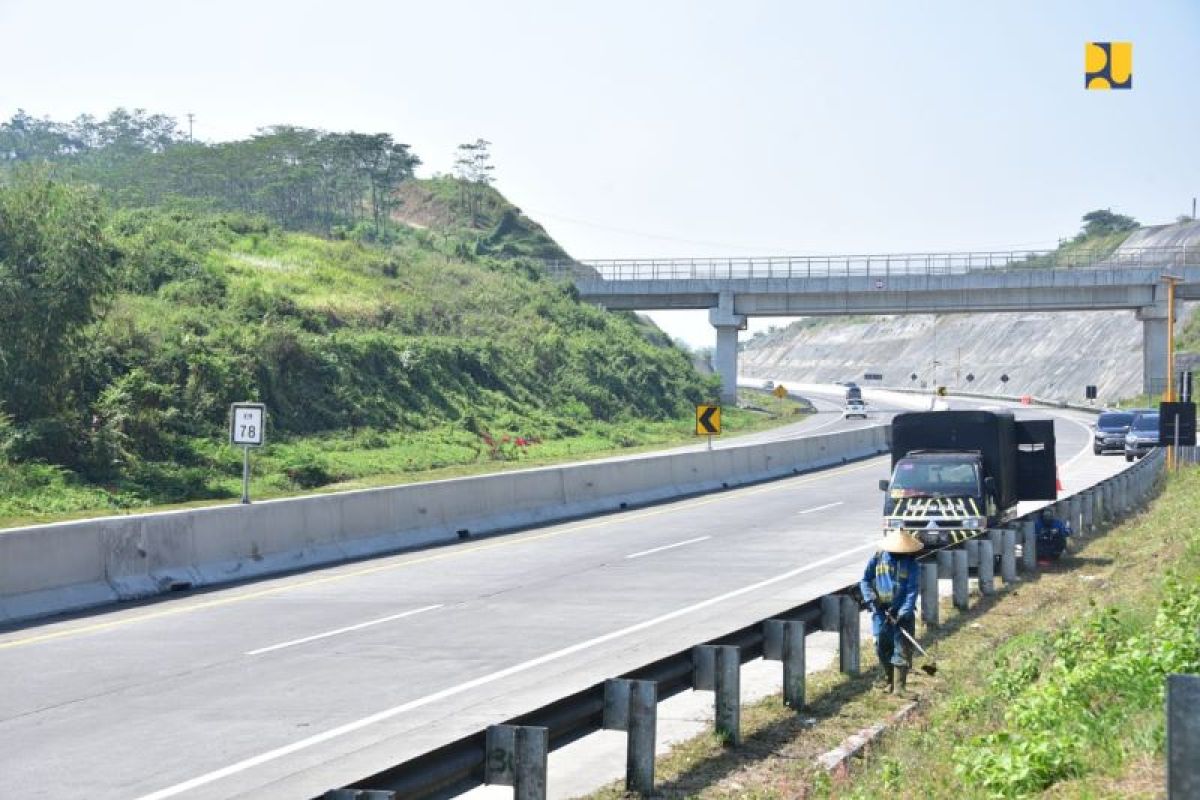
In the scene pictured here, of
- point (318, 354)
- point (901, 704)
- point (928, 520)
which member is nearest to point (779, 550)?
point (928, 520)

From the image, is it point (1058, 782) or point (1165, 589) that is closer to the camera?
point (1058, 782)

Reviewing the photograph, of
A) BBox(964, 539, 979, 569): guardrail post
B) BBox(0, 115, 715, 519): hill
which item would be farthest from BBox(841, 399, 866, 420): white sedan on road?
BBox(964, 539, 979, 569): guardrail post

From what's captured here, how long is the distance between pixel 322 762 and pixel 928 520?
14.7 m

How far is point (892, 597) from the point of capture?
13602 mm

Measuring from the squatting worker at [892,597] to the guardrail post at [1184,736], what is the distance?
297 inches

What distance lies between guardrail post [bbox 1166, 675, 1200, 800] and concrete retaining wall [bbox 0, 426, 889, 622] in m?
15.5

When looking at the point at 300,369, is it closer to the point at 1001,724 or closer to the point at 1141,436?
the point at 1141,436

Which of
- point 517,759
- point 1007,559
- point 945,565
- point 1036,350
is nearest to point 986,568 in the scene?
point 1007,559

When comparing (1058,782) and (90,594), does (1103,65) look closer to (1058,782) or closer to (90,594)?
(1058,782)

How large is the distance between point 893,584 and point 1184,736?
7862 millimetres

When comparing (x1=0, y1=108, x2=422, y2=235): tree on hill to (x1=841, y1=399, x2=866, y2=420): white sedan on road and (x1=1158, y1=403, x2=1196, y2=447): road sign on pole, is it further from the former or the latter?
(x1=1158, y1=403, x2=1196, y2=447): road sign on pole

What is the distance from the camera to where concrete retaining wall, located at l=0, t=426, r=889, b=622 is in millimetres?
19297

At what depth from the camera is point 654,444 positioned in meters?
70.8

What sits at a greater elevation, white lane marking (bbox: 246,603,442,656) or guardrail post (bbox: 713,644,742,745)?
guardrail post (bbox: 713,644,742,745)
